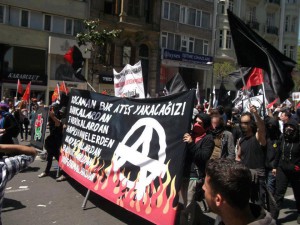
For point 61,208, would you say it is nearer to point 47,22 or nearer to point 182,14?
point 47,22

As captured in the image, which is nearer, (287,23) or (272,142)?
(272,142)

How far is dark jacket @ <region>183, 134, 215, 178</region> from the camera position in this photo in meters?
4.96

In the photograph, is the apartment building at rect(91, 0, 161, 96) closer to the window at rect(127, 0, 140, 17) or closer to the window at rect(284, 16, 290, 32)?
the window at rect(127, 0, 140, 17)

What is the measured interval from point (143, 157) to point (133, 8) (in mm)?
29166

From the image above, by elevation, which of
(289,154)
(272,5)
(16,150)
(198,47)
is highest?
(272,5)

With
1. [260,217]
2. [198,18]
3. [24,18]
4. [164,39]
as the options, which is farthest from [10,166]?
[198,18]

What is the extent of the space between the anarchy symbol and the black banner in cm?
406

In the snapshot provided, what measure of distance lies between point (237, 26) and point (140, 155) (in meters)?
2.56

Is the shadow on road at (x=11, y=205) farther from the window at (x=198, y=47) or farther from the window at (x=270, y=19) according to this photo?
the window at (x=270, y=19)

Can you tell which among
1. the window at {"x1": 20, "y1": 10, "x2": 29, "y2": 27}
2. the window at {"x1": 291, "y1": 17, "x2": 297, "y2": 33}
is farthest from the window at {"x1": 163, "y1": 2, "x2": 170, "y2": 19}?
the window at {"x1": 291, "y1": 17, "x2": 297, "y2": 33}

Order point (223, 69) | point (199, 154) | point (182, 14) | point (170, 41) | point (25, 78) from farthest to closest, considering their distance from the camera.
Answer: point (182, 14) < point (170, 41) < point (223, 69) < point (25, 78) < point (199, 154)

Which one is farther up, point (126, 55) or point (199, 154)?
point (126, 55)

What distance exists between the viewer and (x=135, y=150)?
5.66m

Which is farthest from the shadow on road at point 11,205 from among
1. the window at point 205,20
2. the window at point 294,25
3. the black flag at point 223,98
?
the window at point 294,25
